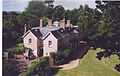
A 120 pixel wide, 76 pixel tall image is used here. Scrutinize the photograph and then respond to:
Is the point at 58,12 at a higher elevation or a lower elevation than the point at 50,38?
higher

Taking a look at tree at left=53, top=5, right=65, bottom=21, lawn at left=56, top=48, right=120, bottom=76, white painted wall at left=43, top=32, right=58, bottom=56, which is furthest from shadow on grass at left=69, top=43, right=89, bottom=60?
tree at left=53, top=5, right=65, bottom=21

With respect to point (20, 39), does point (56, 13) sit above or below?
above

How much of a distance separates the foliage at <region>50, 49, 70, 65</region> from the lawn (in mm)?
66

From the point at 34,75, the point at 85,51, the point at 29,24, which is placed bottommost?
the point at 34,75

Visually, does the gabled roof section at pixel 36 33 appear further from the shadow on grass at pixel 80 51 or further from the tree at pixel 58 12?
the shadow on grass at pixel 80 51

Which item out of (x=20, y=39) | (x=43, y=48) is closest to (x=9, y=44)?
(x=20, y=39)

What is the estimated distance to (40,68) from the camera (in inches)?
71.8

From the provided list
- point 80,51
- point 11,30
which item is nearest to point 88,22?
point 80,51

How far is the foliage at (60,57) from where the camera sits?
1826mm

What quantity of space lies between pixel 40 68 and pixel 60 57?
0.15 metres

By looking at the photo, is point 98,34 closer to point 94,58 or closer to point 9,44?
point 94,58

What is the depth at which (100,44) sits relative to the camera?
5.94 feet

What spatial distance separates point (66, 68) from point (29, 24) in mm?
384

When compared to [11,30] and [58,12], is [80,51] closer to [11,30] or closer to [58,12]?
[58,12]
